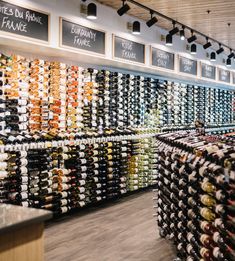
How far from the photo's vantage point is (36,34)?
6484mm

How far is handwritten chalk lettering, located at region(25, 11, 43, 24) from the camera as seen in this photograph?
6.32m

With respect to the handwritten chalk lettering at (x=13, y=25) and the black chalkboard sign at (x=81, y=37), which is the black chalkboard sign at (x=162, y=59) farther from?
the handwritten chalk lettering at (x=13, y=25)

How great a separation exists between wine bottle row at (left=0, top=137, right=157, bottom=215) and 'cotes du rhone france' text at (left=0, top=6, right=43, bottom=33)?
193 cm

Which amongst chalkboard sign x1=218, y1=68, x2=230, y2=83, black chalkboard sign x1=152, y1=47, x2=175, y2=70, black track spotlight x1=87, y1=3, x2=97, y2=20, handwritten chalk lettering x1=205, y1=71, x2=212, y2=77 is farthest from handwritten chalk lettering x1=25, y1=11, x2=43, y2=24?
chalkboard sign x1=218, y1=68, x2=230, y2=83

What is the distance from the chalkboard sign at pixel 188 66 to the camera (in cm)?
1098

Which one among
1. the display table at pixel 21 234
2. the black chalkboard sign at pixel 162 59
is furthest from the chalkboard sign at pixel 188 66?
the display table at pixel 21 234

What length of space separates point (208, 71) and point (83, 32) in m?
6.15

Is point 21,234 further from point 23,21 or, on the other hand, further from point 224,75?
point 224,75

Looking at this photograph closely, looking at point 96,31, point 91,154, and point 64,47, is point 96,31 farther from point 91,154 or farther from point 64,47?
point 91,154

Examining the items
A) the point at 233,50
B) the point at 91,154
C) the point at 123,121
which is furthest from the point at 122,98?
the point at 233,50

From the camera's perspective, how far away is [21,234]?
2.58 metres

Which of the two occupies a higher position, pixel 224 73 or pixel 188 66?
pixel 224 73

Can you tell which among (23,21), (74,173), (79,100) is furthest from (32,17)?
(74,173)

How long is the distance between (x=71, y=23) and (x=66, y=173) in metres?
2.67
